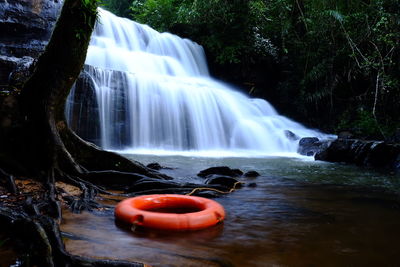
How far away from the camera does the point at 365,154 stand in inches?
390

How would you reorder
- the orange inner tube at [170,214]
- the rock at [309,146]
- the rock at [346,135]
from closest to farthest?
1. the orange inner tube at [170,214]
2. the rock at [309,146]
3. the rock at [346,135]

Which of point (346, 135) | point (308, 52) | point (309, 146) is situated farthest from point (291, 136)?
point (308, 52)

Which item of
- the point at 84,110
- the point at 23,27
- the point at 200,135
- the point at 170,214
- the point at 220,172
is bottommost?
the point at 220,172

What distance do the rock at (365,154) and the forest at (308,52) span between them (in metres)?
2.57

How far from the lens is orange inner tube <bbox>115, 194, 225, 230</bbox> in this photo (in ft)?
9.68

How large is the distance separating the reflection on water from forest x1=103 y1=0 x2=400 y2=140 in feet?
31.1

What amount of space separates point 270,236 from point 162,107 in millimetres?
11193

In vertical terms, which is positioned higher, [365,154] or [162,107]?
[162,107]

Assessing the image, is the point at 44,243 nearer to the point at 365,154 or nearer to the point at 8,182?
the point at 8,182

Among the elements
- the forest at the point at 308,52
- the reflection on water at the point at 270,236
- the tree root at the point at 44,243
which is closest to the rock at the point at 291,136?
the forest at the point at 308,52

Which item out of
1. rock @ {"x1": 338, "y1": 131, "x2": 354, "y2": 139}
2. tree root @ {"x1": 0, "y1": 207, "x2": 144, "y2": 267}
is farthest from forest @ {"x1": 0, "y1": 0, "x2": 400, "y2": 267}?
rock @ {"x1": 338, "y1": 131, "x2": 354, "y2": 139}

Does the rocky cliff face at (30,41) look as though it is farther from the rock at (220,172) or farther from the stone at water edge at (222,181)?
the stone at water edge at (222,181)

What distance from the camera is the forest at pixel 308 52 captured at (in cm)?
1335

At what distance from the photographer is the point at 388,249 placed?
2.73m
